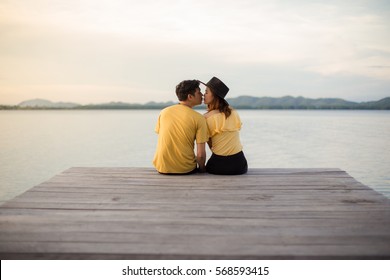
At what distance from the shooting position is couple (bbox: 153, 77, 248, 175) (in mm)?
4219

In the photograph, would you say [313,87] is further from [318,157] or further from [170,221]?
[170,221]

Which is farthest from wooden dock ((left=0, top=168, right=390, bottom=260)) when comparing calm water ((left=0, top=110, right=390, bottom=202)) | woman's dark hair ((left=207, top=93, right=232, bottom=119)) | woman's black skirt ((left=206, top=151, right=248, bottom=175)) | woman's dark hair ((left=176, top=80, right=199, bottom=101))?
calm water ((left=0, top=110, right=390, bottom=202))

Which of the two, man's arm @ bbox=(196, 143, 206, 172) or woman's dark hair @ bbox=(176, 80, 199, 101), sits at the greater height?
woman's dark hair @ bbox=(176, 80, 199, 101)

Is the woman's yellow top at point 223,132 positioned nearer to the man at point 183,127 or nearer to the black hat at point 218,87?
the man at point 183,127

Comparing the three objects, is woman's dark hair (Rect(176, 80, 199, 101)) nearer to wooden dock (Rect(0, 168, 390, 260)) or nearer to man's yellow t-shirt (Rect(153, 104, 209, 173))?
man's yellow t-shirt (Rect(153, 104, 209, 173))

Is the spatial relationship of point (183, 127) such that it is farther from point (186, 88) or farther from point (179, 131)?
point (186, 88)

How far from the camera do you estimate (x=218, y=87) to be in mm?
4227

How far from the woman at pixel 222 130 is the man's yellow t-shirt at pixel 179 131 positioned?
0.53ft

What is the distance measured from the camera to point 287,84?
48.3 metres

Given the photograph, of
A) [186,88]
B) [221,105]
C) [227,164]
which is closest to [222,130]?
[221,105]

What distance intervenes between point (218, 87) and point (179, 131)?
0.65m

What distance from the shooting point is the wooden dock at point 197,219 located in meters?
2.37

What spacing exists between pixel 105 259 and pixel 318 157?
1246 cm

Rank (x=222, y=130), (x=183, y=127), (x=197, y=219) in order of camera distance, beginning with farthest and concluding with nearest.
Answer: (x=222, y=130)
(x=183, y=127)
(x=197, y=219)
